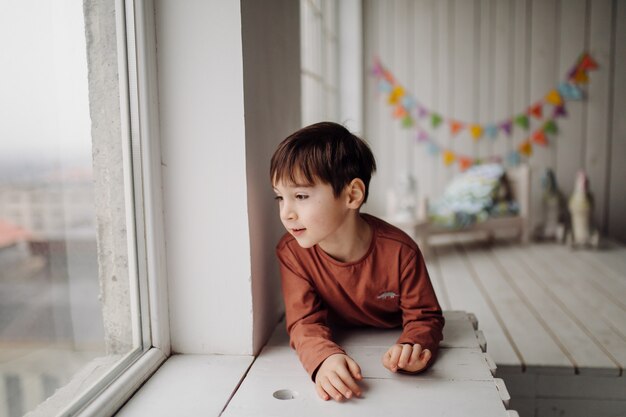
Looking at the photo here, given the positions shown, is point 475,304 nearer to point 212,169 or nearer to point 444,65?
point 212,169

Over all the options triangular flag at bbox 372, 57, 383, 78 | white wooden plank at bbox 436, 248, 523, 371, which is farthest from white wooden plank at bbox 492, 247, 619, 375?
triangular flag at bbox 372, 57, 383, 78

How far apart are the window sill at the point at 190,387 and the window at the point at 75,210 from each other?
1.3 inches

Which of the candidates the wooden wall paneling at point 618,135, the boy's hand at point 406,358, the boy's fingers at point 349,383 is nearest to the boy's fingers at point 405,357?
the boy's hand at point 406,358

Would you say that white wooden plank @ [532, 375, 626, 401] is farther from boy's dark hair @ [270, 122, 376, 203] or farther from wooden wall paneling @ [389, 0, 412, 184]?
wooden wall paneling @ [389, 0, 412, 184]

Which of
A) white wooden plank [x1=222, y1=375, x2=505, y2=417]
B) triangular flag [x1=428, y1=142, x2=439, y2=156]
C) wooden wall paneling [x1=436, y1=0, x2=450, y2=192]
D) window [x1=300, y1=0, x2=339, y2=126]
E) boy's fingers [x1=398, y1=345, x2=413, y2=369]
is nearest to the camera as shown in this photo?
white wooden plank [x1=222, y1=375, x2=505, y2=417]

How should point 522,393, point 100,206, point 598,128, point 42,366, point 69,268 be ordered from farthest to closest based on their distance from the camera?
point 598,128 < point 522,393 < point 100,206 < point 69,268 < point 42,366

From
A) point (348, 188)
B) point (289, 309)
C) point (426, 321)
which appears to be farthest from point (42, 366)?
point (426, 321)

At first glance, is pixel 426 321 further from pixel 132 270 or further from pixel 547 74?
pixel 547 74

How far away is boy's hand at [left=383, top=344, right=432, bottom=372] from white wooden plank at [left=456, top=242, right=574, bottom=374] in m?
0.80

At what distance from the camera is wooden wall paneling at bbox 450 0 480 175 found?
477cm

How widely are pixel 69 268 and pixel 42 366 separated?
185 mm

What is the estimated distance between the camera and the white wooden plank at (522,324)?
1768 millimetres

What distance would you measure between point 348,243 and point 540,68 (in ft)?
13.3

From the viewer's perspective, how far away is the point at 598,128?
469cm
